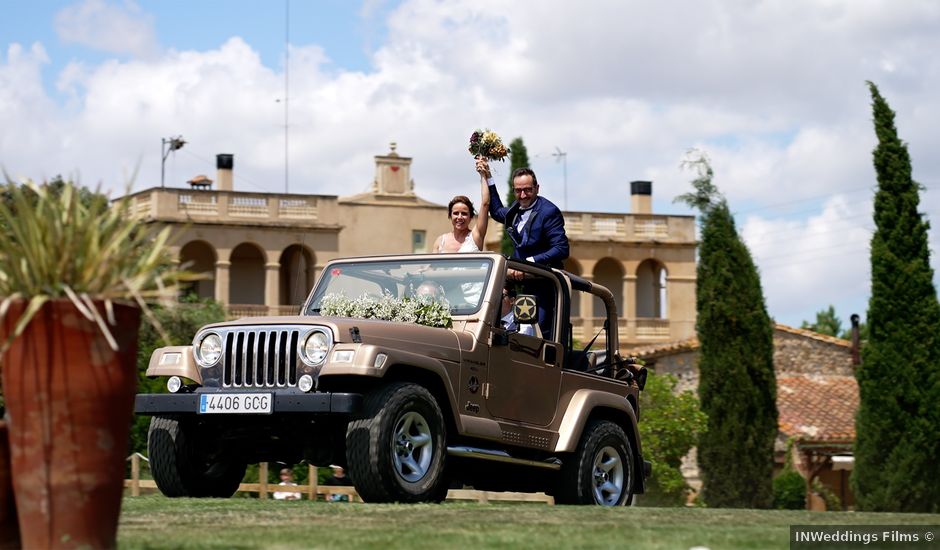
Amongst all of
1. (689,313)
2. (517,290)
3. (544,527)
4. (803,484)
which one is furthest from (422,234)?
(544,527)

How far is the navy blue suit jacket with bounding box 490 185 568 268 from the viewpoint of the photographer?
41.9 ft

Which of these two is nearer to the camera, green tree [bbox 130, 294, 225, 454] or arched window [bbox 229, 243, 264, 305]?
green tree [bbox 130, 294, 225, 454]

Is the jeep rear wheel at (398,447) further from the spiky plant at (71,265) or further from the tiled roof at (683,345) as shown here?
the tiled roof at (683,345)

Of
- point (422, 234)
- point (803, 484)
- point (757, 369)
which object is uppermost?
point (422, 234)

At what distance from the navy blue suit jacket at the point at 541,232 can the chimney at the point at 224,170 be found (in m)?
54.6

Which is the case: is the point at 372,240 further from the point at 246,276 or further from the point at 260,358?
the point at 260,358

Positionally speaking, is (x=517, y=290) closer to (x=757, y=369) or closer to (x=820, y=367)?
(x=757, y=369)

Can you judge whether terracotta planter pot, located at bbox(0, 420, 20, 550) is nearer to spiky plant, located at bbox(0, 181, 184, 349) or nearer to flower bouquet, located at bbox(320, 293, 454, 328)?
spiky plant, located at bbox(0, 181, 184, 349)

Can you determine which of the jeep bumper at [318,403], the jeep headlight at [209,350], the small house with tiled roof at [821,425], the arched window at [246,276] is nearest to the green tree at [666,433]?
the small house with tiled roof at [821,425]

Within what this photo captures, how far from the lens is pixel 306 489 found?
71.9 ft

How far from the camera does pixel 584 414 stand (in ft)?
40.6

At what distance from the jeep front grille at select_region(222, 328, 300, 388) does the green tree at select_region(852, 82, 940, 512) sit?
84.9 feet

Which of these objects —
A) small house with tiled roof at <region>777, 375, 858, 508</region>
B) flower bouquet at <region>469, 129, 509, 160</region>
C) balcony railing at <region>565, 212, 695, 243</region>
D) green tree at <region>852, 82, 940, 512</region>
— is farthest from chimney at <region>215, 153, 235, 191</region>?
flower bouquet at <region>469, 129, 509, 160</region>

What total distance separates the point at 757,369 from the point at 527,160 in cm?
1637
